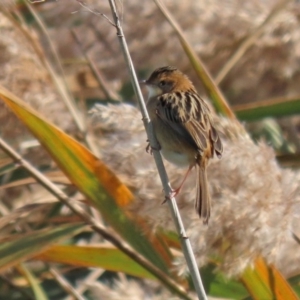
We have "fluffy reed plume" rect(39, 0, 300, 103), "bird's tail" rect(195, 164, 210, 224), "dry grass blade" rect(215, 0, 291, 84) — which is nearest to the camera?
"bird's tail" rect(195, 164, 210, 224)

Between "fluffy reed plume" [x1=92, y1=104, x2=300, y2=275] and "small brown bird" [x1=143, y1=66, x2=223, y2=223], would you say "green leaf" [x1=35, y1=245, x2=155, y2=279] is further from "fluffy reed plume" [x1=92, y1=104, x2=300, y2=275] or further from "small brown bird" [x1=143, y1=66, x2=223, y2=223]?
"small brown bird" [x1=143, y1=66, x2=223, y2=223]

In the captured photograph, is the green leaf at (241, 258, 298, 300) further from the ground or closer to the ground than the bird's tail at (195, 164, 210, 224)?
closer to the ground

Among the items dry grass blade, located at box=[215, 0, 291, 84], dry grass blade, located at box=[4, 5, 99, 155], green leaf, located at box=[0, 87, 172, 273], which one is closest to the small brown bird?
green leaf, located at box=[0, 87, 172, 273]

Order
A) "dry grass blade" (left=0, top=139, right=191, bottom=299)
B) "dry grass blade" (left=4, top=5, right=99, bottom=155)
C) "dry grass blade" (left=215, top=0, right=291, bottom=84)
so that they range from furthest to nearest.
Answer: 1. "dry grass blade" (left=215, top=0, right=291, bottom=84)
2. "dry grass blade" (left=4, top=5, right=99, bottom=155)
3. "dry grass blade" (left=0, top=139, right=191, bottom=299)

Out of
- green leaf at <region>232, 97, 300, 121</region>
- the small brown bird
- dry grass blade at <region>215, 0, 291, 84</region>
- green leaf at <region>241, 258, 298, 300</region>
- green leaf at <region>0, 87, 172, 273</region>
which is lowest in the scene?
green leaf at <region>241, 258, 298, 300</region>

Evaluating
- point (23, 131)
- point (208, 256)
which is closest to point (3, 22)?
point (23, 131)

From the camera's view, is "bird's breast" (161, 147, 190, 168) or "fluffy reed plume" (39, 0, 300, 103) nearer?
"bird's breast" (161, 147, 190, 168)

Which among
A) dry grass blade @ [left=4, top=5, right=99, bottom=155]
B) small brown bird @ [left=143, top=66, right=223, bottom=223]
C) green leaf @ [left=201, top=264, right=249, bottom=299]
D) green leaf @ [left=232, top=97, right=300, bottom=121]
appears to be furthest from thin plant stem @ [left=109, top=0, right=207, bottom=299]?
dry grass blade @ [left=4, top=5, right=99, bottom=155]
